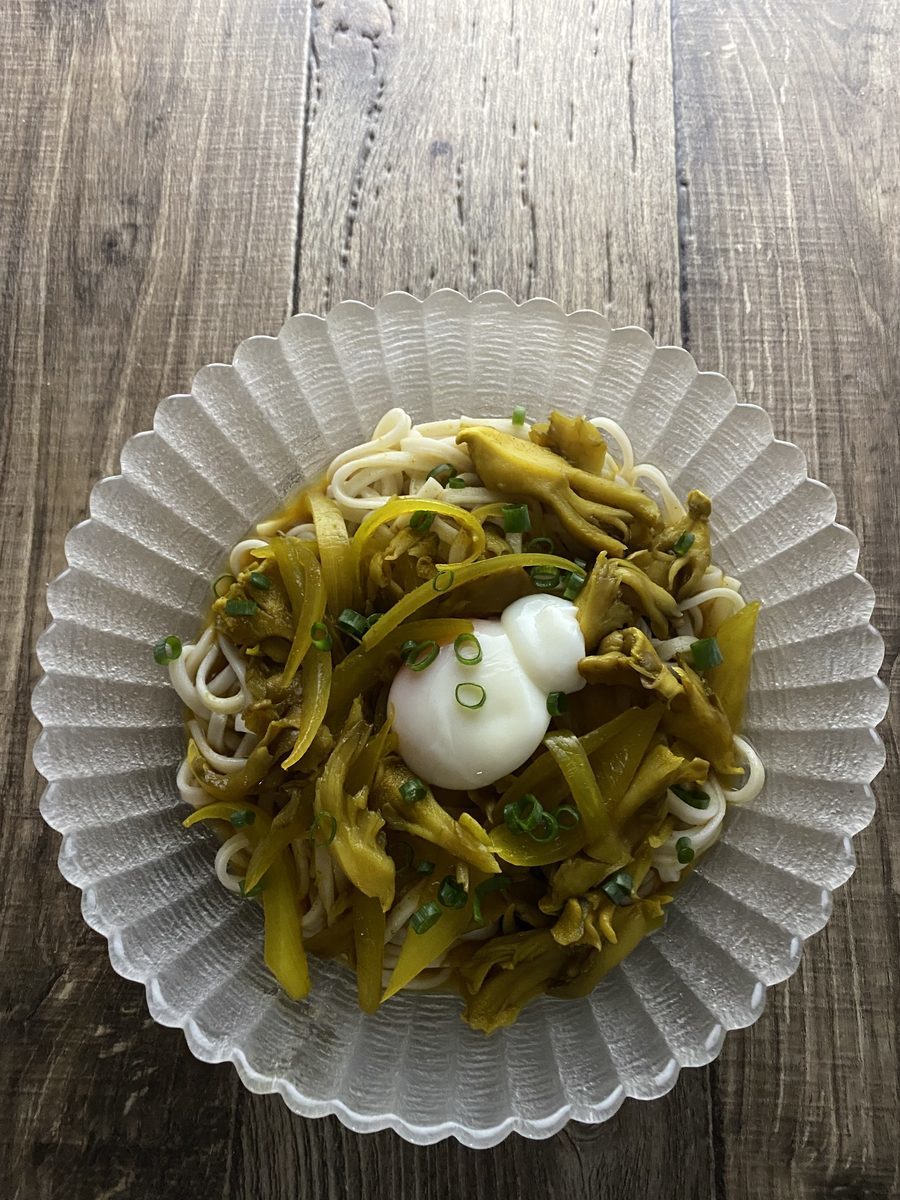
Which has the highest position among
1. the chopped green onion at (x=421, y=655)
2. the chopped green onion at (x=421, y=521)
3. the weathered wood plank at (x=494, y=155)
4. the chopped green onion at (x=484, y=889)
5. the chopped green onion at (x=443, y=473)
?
the weathered wood plank at (x=494, y=155)

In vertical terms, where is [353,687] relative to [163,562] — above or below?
below

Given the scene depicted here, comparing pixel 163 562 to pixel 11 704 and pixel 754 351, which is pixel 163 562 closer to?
pixel 11 704

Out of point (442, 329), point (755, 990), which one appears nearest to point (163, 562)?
point (442, 329)

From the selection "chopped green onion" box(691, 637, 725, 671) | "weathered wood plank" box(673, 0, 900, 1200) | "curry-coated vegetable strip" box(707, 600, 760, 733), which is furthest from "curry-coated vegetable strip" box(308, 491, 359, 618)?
"weathered wood plank" box(673, 0, 900, 1200)

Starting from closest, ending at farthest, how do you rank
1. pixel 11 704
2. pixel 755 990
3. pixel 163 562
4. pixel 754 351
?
pixel 755 990
pixel 163 562
pixel 11 704
pixel 754 351

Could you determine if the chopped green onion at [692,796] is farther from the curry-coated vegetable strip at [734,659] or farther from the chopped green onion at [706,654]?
the chopped green onion at [706,654]

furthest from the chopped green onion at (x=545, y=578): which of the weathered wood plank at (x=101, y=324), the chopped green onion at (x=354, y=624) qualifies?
the weathered wood plank at (x=101, y=324)
